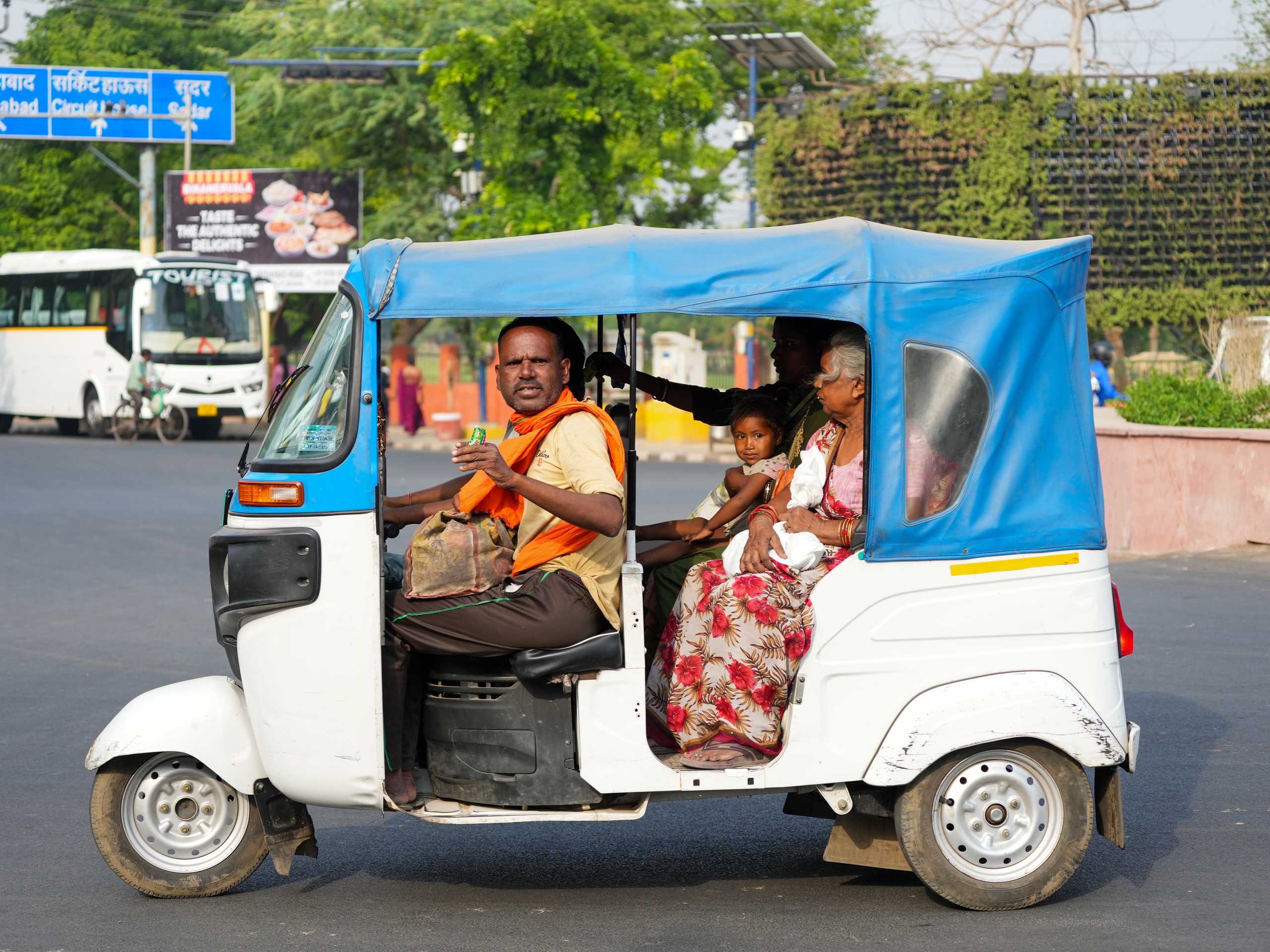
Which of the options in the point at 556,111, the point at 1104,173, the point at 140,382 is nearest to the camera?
the point at 1104,173

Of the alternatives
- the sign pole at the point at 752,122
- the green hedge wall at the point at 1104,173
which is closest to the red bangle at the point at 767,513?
the green hedge wall at the point at 1104,173

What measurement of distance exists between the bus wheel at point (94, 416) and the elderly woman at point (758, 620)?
27001 mm

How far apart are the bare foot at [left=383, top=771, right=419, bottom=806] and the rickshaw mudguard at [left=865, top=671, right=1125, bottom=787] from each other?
4.39ft

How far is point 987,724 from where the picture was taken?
4.53 m

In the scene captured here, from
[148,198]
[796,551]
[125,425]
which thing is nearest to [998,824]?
[796,551]

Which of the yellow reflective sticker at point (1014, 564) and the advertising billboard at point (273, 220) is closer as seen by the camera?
the yellow reflective sticker at point (1014, 564)

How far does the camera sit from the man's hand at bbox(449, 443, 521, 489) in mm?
4180

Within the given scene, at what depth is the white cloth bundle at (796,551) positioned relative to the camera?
4648 millimetres

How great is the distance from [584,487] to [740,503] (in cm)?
86

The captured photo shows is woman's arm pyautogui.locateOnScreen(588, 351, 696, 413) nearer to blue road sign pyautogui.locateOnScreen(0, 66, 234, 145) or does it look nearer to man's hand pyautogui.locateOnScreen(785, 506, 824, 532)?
man's hand pyautogui.locateOnScreen(785, 506, 824, 532)

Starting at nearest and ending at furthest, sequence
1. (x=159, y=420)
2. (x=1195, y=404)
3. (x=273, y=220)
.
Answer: (x=1195, y=404) < (x=159, y=420) < (x=273, y=220)

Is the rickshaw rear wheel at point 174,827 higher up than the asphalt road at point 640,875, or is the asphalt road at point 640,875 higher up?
the rickshaw rear wheel at point 174,827

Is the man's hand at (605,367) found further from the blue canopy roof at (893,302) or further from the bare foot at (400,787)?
the bare foot at (400,787)

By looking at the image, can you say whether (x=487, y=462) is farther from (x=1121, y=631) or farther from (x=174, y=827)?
(x=1121, y=631)
